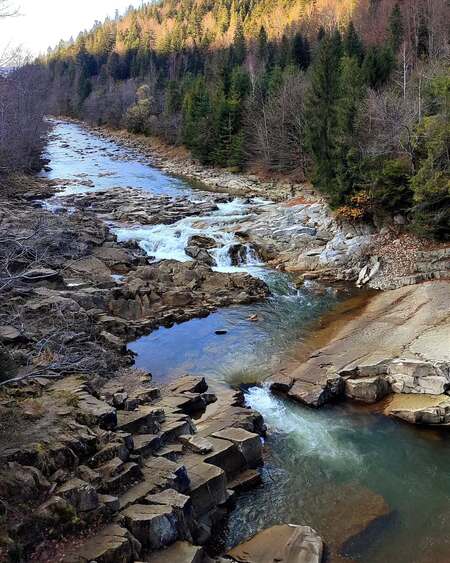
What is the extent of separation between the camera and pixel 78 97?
347ft

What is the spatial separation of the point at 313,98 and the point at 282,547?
2908 cm

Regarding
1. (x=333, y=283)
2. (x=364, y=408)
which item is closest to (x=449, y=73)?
(x=333, y=283)

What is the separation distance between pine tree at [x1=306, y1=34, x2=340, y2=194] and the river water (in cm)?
1048

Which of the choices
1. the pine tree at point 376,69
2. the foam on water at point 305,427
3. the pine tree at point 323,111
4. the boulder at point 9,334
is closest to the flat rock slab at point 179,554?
the foam on water at point 305,427

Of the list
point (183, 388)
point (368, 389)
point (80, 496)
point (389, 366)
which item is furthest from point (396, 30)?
point (80, 496)

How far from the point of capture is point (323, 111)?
3134cm

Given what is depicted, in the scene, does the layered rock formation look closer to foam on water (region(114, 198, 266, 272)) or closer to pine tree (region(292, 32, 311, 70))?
foam on water (region(114, 198, 266, 272))

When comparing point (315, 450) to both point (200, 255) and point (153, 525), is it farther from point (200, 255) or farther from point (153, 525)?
point (200, 255)

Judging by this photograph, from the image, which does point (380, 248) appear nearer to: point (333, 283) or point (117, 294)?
point (333, 283)

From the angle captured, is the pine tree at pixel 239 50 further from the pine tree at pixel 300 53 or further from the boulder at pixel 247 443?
the boulder at pixel 247 443

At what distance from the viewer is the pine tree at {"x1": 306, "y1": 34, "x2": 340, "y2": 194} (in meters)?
29.0

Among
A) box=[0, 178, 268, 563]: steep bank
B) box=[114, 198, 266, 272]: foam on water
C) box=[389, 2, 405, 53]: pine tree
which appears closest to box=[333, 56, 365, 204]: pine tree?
box=[114, 198, 266, 272]: foam on water

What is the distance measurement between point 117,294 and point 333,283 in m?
9.10

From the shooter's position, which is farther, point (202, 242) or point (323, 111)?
point (323, 111)
